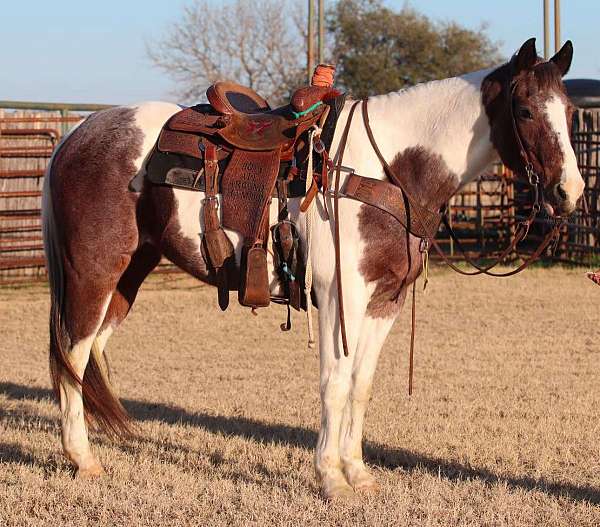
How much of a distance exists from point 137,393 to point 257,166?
2949mm

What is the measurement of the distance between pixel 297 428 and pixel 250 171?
1890mm

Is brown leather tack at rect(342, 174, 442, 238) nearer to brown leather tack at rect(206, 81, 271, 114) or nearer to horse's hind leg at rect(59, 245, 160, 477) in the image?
brown leather tack at rect(206, 81, 271, 114)

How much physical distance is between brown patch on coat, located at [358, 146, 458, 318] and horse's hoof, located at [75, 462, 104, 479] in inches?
61.2

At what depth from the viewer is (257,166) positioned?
165 inches

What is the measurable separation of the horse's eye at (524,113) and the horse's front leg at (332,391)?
1.09 meters

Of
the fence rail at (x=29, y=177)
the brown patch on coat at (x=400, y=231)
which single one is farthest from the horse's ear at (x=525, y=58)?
the fence rail at (x=29, y=177)

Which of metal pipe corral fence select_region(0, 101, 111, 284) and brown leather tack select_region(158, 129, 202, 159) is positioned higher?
brown leather tack select_region(158, 129, 202, 159)

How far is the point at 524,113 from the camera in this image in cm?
375

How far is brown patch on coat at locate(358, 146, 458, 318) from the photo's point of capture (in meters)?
4.02

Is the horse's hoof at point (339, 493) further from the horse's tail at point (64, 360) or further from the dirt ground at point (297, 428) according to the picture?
the horse's tail at point (64, 360)

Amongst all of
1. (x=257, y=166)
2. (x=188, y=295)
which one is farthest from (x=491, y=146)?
(x=188, y=295)

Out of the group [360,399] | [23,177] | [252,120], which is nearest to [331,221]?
[252,120]

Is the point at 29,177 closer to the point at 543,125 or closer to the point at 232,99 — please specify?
the point at 232,99

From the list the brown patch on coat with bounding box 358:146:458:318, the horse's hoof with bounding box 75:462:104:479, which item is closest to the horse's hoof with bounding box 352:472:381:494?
the brown patch on coat with bounding box 358:146:458:318
